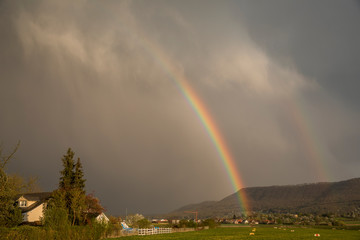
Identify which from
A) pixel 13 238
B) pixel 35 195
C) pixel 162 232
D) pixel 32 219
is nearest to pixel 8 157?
pixel 13 238

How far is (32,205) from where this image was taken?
7219 cm

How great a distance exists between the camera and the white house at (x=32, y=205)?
6875 centimetres

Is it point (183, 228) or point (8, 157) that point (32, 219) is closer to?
point (183, 228)

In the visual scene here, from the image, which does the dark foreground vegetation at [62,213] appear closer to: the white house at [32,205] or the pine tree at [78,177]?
the pine tree at [78,177]

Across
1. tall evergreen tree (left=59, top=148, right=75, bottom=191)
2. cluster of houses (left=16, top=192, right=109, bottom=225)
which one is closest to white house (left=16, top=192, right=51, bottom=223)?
cluster of houses (left=16, top=192, right=109, bottom=225)

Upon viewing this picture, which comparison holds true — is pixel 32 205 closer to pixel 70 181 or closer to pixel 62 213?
pixel 70 181

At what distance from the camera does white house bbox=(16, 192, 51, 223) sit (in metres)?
68.8

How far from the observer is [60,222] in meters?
27.9

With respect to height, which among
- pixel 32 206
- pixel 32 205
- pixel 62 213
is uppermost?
pixel 32 205

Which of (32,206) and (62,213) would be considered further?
(32,206)

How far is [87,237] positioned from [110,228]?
8.66 m

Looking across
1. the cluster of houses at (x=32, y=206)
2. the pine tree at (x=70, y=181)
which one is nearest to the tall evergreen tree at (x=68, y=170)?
the pine tree at (x=70, y=181)

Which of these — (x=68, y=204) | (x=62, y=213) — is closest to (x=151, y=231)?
(x=68, y=204)

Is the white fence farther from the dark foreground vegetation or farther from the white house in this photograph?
the white house
